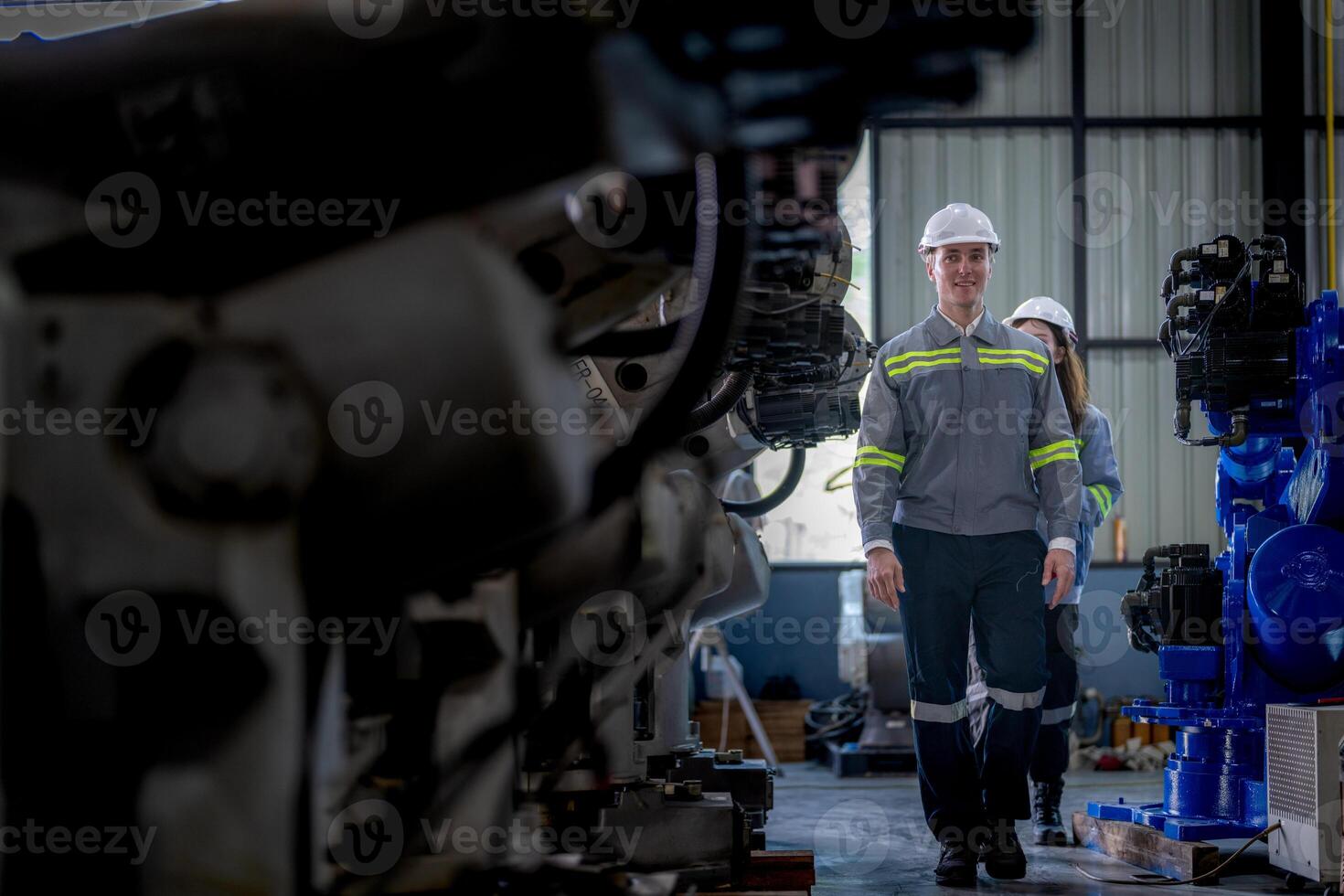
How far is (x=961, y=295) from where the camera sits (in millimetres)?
3949

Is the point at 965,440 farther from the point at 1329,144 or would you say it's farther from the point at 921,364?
the point at 1329,144

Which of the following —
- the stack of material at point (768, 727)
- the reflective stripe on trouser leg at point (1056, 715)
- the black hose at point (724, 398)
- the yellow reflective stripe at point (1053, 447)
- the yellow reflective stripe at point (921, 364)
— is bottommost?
the stack of material at point (768, 727)

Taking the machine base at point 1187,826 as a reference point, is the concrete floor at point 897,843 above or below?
below

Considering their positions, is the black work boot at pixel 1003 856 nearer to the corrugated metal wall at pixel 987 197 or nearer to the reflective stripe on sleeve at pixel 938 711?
the reflective stripe on sleeve at pixel 938 711

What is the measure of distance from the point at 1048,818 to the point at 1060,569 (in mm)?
1430

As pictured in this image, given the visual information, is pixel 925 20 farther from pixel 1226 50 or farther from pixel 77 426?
pixel 1226 50

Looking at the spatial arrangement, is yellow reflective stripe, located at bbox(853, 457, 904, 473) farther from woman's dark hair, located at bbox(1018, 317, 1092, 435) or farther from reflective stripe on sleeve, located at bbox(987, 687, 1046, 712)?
woman's dark hair, located at bbox(1018, 317, 1092, 435)

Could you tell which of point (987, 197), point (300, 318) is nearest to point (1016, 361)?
point (300, 318)

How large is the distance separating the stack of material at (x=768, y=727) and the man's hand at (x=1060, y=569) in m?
5.17

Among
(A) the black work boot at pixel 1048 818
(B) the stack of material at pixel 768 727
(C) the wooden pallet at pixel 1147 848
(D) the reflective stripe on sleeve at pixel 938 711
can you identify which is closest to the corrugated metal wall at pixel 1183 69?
(B) the stack of material at pixel 768 727

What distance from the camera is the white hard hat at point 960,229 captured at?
13.1 feet

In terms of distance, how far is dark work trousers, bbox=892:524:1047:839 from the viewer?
12.2 feet

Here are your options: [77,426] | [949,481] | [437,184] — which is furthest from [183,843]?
[949,481]

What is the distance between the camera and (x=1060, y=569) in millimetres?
3709
